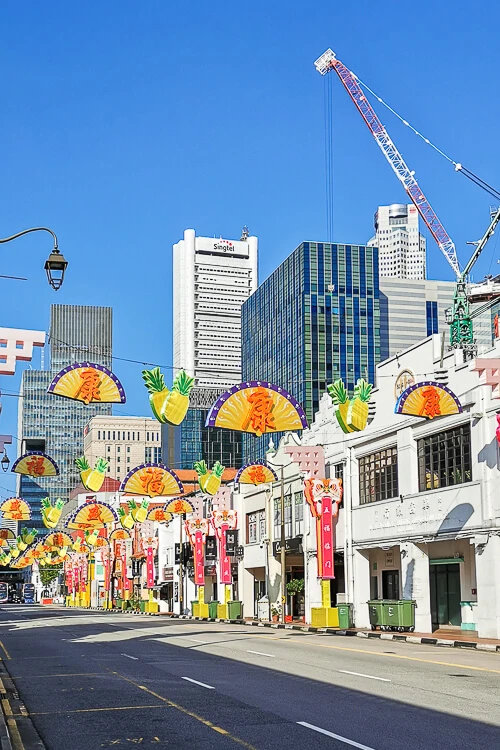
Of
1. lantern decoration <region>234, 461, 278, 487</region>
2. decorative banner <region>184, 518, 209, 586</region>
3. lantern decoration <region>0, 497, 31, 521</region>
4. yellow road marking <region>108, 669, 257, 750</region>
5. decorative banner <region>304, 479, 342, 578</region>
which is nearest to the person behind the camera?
yellow road marking <region>108, 669, 257, 750</region>

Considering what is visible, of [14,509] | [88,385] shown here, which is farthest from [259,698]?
[14,509]

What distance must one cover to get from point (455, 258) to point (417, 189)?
14.7 m

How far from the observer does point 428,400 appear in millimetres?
35031

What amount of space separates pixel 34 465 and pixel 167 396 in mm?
13808

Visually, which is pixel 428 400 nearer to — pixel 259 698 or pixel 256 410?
pixel 256 410

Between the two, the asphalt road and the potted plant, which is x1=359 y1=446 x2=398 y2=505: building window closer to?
the potted plant

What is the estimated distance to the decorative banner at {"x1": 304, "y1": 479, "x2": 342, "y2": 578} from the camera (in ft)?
146

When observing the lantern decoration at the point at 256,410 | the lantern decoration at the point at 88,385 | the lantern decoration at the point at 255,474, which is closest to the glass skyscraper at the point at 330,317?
the lantern decoration at the point at 255,474

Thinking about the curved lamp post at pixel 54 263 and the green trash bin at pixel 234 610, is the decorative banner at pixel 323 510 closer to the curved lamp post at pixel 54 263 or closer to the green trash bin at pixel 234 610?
the green trash bin at pixel 234 610

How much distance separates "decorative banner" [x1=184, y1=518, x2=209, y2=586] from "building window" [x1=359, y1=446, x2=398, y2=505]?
2219 cm

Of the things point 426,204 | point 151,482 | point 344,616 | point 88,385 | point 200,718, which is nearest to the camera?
point 200,718

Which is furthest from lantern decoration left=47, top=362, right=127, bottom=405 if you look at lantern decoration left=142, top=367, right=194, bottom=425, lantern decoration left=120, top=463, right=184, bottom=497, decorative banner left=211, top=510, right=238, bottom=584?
decorative banner left=211, top=510, right=238, bottom=584

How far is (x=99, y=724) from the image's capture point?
14.2m

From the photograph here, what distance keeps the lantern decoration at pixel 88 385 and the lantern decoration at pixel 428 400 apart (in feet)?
36.3
